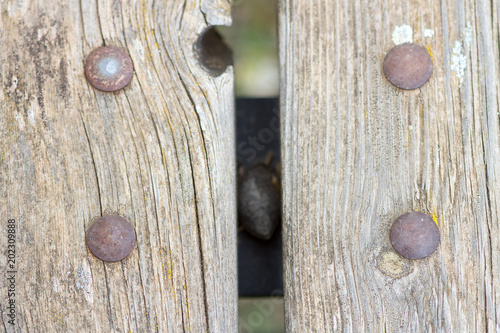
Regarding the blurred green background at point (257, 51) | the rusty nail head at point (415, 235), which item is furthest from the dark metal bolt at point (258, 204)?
the blurred green background at point (257, 51)

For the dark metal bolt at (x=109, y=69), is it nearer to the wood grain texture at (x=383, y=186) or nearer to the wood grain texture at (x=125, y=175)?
the wood grain texture at (x=125, y=175)

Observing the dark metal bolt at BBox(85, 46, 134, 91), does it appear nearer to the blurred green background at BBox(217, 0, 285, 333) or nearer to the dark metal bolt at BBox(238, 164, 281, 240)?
the dark metal bolt at BBox(238, 164, 281, 240)

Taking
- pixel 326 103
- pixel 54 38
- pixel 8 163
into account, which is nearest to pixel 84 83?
pixel 54 38

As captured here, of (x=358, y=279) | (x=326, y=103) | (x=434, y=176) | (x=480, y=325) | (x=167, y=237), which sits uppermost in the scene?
(x=326, y=103)

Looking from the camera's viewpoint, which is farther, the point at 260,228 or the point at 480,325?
the point at 260,228

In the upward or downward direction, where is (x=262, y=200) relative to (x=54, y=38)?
downward

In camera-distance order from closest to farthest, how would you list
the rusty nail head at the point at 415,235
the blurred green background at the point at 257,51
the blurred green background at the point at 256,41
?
the rusty nail head at the point at 415,235 < the blurred green background at the point at 257,51 < the blurred green background at the point at 256,41

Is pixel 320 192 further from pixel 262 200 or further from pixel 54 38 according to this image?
pixel 54 38
